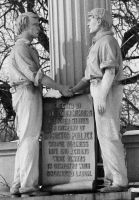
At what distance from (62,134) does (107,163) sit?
0.85 metres

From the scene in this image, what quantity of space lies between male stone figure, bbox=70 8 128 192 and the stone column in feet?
1.80

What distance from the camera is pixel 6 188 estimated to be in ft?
30.0

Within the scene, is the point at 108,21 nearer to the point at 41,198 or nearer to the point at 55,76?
the point at 55,76

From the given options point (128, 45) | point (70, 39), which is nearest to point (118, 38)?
point (128, 45)

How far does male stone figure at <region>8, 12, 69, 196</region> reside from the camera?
807cm

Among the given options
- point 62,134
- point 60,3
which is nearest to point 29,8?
point 60,3

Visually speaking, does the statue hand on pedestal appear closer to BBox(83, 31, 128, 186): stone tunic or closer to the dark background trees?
BBox(83, 31, 128, 186): stone tunic

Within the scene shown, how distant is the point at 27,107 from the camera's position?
8188 millimetres

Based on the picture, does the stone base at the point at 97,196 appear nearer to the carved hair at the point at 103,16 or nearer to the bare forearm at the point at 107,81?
the bare forearm at the point at 107,81

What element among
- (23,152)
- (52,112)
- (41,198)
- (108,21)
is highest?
(108,21)

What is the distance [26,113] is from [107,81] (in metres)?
1.25

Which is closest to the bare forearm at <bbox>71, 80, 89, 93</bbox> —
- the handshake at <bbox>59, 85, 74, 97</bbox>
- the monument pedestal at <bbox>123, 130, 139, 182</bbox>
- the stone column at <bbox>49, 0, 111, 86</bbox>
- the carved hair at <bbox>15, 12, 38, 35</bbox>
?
the handshake at <bbox>59, 85, 74, 97</bbox>

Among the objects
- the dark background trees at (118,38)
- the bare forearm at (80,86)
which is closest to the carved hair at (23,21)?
the bare forearm at (80,86)

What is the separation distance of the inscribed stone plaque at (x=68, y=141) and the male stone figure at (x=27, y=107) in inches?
8.3
